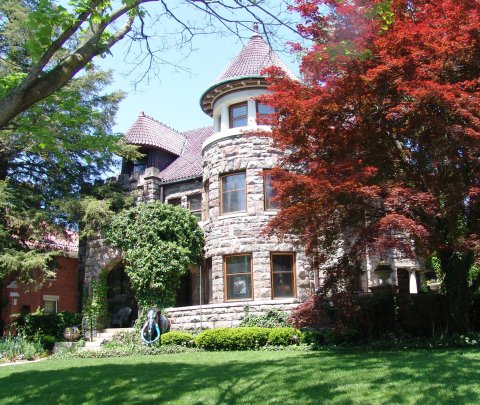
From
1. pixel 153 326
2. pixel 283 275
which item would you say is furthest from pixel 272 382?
pixel 283 275

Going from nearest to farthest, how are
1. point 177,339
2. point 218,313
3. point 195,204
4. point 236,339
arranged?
point 236,339 < point 177,339 < point 218,313 < point 195,204

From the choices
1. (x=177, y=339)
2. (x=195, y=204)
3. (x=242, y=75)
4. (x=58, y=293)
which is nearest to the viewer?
(x=177, y=339)

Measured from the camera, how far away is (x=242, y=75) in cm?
1848

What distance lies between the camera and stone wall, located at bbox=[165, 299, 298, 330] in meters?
16.0

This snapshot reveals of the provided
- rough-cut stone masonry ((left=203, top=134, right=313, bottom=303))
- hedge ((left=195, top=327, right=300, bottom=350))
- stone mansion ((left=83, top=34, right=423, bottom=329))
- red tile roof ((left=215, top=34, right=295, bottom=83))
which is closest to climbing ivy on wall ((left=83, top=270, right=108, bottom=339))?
stone mansion ((left=83, top=34, right=423, bottom=329))

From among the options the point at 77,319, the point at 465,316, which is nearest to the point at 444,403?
the point at 465,316

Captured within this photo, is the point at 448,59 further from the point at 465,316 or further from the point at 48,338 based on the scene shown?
the point at 48,338

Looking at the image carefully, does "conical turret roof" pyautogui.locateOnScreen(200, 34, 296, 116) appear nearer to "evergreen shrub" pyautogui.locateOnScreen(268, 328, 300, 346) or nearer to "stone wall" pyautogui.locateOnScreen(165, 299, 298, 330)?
"stone wall" pyautogui.locateOnScreen(165, 299, 298, 330)

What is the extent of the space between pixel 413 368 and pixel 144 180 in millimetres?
15613

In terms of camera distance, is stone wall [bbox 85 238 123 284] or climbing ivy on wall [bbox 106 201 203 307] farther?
stone wall [bbox 85 238 123 284]

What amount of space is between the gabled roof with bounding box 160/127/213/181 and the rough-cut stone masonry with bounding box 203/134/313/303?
225cm

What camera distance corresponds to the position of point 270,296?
16.7 meters

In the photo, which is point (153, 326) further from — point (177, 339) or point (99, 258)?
point (99, 258)

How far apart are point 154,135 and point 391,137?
13773 mm
